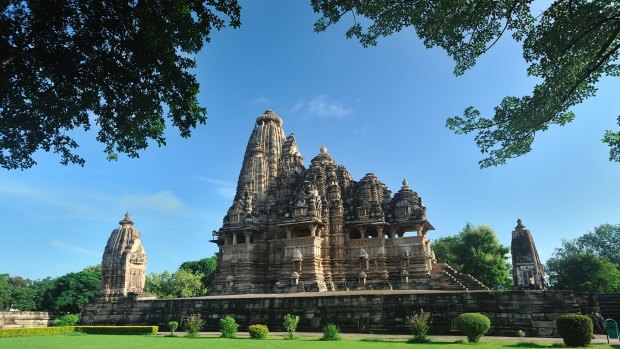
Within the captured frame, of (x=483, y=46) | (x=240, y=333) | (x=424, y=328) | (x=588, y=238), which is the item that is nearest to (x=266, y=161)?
(x=240, y=333)

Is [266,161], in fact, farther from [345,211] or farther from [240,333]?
[240,333]

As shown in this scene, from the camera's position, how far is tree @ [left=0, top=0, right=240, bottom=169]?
8.71m

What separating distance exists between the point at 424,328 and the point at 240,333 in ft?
31.0

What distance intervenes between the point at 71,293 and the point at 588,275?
57.5m

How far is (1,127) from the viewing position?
388 inches

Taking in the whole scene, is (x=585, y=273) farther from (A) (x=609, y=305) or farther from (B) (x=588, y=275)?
(A) (x=609, y=305)

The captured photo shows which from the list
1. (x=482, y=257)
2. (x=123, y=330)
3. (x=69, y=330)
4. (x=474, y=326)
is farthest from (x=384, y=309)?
(x=482, y=257)

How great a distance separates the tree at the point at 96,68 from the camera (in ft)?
28.6

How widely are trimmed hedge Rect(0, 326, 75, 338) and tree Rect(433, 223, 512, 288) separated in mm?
34968

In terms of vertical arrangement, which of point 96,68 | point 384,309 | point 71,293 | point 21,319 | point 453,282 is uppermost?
point 96,68

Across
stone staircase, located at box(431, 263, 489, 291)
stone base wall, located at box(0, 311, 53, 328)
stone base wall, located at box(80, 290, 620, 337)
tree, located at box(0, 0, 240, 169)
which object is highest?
tree, located at box(0, 0, 240, 169)

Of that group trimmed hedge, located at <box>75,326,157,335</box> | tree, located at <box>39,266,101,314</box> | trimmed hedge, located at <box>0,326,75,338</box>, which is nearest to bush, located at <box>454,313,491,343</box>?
trimmed hedge, located at <box>75,326,157,335</box>

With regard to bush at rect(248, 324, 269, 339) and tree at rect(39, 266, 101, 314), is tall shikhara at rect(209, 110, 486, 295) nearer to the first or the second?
bush at rect(248, 324, 269, 339)

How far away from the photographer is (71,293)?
47938 mm
